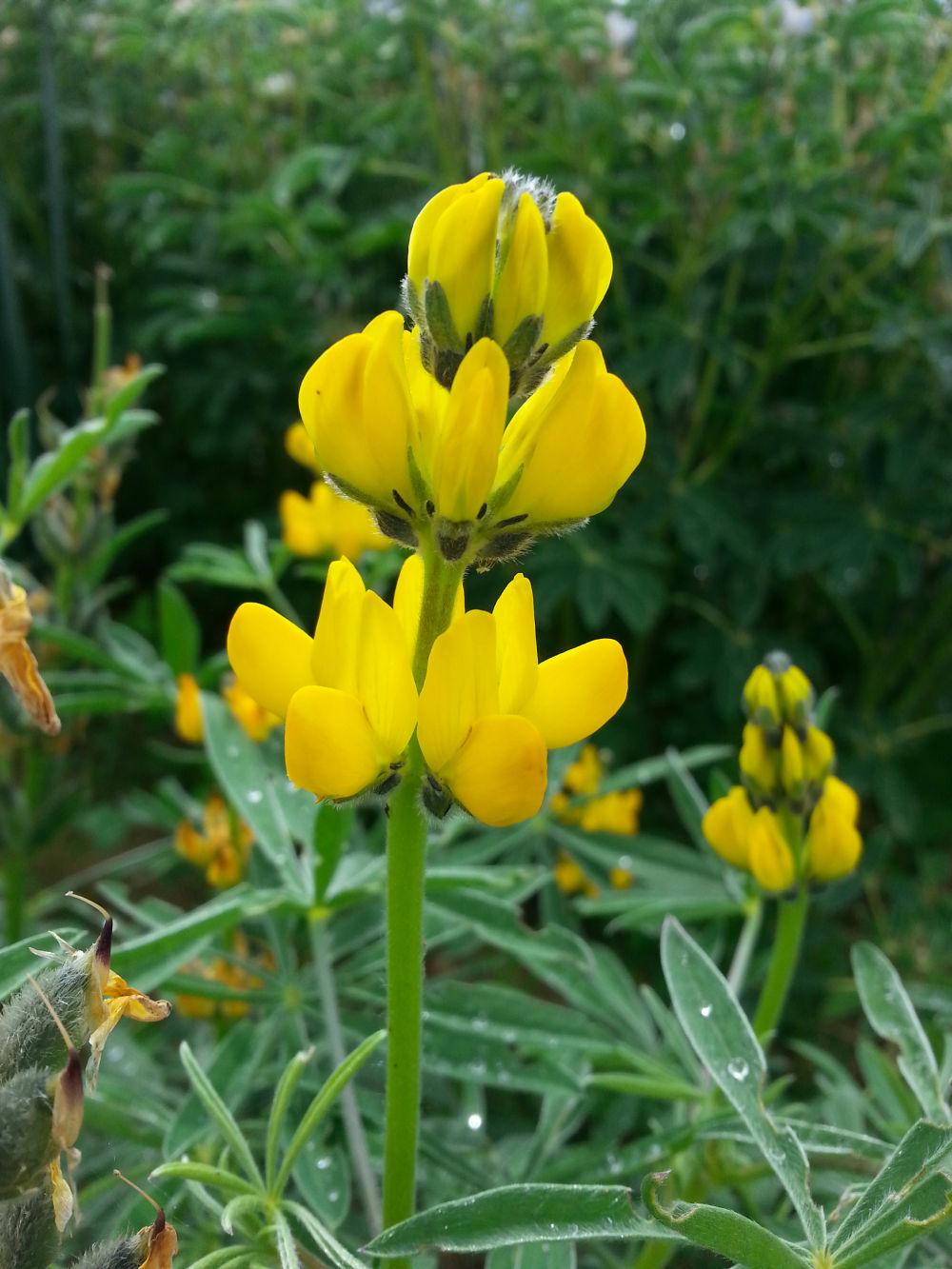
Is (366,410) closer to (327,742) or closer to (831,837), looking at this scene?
(327,742)

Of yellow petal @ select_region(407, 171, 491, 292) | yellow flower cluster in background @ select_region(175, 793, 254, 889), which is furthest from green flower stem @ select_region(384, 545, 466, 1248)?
yellow flower cluster in background @ select_region(175, 793, 254, 889)

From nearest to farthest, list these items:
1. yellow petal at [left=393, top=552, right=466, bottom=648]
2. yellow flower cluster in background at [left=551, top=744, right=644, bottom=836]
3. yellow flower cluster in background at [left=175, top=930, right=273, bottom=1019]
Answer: yellow petal at [left=393, top=552, right=466, bottom=648]
yellow flower cluster in background at [left=175, top=930, right=273, bottom=1019]
yellow flower cluster in background at [left=551, top=744, right=644, bottom=836]

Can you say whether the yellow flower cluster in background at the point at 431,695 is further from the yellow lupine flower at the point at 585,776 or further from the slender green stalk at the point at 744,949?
the yellow lupine flower at the point at 585,776

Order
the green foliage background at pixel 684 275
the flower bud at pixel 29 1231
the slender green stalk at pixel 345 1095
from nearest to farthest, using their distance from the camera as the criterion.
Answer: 1. the flower bud at pixel 29 1231
2. the slender green stalk at pixel 345 1095
3. the green foliage background at pixel 684 275

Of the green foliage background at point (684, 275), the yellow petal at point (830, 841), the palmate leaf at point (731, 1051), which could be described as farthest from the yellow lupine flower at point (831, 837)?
the green foliage background at point (684, 275)

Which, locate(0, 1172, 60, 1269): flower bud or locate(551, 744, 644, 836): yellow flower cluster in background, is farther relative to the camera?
locate(551, 744, 644, 836): yellow flower cluster in background

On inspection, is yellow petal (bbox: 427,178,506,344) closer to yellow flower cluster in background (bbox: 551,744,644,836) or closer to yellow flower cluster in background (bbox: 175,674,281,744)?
yellow flower cluster in background (bbox: 175,674,281,744)
